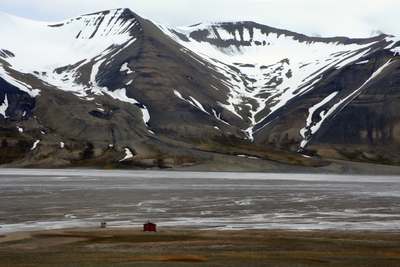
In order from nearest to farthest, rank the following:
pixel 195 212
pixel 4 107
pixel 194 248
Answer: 1. pixel 194 248
2. pixel 195 212
3. pixel 4 107

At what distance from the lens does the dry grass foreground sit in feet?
56.8

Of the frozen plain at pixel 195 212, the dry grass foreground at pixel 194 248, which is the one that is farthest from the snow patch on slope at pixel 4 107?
the dry grass foreground at pixel 194 248

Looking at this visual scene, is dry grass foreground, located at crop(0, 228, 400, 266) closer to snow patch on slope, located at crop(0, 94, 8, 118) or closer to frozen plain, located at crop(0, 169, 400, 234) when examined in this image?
frozen plain, located at crop(0, 169, 400, 234)

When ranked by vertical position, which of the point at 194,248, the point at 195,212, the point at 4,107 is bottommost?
the point at 195,212

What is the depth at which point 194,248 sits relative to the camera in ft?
65.7

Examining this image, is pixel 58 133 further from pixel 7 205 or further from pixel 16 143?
pixel 7 205

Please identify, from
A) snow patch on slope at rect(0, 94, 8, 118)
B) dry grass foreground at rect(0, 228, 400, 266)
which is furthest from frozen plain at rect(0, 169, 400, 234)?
snow patch on slope at rect(0, 94, 8, 118)

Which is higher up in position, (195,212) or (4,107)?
(4,107)

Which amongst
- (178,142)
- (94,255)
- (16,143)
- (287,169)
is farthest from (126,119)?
(94,255)

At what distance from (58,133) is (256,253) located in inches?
5706

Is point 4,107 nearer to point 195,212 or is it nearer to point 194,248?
point 195,212

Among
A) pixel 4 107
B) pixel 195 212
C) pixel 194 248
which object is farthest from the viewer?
pixel 4 107

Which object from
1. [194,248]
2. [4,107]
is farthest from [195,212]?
[4,107]

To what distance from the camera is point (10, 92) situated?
177375 mm
